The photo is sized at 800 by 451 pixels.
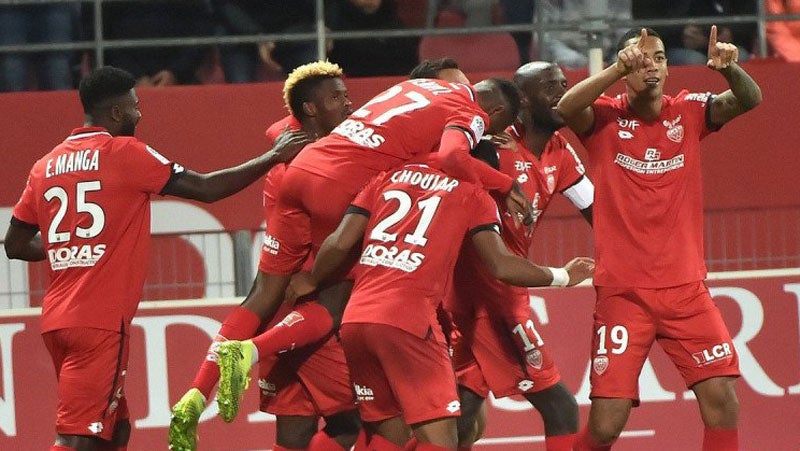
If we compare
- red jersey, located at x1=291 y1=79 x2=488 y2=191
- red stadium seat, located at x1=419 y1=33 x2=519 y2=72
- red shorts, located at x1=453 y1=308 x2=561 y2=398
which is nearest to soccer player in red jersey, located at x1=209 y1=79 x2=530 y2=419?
red jersey, located at x1=291 y1=79 x2=488 y2=191

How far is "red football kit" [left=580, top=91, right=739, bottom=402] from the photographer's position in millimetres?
7051

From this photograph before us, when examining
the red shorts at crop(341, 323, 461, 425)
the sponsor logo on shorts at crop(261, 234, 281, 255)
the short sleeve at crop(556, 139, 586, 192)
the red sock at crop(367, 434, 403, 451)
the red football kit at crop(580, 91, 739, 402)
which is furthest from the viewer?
the short sleeve at crop(556, 139, 586, 192)

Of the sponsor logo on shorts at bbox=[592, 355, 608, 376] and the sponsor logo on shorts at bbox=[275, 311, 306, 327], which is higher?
the sponsor logo on shorts at bbox=[275, 311, 306, 327]

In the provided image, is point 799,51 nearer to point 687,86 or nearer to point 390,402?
point 687,86

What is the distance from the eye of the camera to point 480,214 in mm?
6414

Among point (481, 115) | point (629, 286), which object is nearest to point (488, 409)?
point (629, 286)

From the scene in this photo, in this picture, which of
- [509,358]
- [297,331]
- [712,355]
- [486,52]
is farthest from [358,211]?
[486,52]

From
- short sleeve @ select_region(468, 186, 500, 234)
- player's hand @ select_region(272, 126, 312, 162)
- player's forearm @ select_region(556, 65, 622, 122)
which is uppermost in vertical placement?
player's forearm @ select_region(556, 65, 622, 122)

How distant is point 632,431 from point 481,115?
306 centimetres

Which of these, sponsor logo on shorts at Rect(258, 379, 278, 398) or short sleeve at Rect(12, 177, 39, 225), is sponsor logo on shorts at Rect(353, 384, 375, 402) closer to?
sponsor logo on shorts at Rect(258, 379, 278, 398)

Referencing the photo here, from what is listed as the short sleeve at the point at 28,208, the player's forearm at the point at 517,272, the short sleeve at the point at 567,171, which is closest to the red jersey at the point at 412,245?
the player's forearm at the point at 517,272

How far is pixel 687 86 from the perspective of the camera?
35.1 feet

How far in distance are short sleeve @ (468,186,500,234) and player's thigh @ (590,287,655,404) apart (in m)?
1.00

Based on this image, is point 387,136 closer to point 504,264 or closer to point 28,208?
point 504,264
